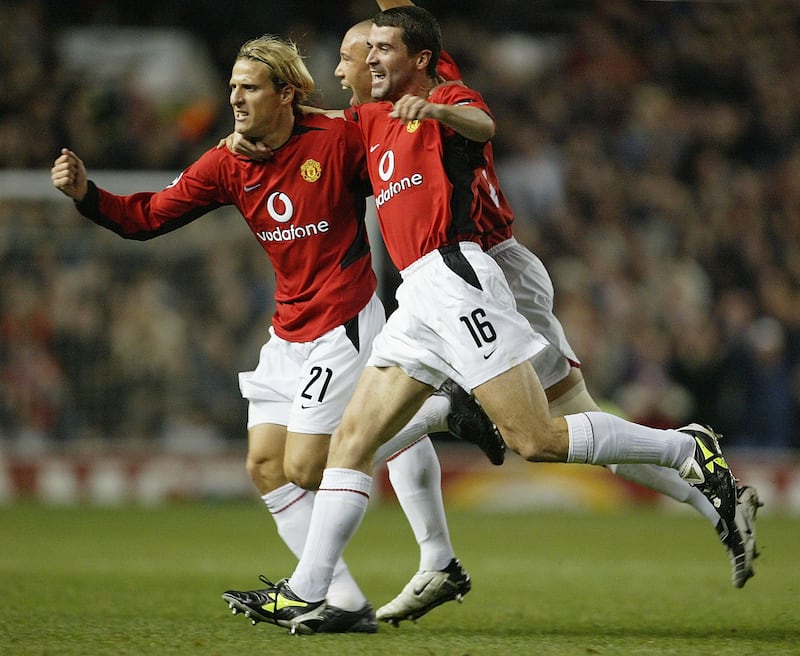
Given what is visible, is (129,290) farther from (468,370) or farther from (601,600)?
(468,370)

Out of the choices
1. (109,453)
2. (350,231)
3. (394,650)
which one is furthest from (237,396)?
(394,650)

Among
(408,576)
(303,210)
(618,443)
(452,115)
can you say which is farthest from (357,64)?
(408,576)

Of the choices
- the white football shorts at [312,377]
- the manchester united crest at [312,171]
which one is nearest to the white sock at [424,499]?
the white football shorts at [312,377]

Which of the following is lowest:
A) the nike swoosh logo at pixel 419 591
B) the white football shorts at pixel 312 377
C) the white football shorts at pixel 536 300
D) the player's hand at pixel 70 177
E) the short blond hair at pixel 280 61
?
the nike swoosh logo at pixel 419 591

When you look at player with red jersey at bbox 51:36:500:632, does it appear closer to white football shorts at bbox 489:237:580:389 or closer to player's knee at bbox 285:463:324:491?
player's knee at bbox 285:463:324:491

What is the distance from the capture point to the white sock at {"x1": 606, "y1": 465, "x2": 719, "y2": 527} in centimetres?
589

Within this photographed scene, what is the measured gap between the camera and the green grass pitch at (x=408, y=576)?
4898mm

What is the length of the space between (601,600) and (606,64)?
11.1 meters

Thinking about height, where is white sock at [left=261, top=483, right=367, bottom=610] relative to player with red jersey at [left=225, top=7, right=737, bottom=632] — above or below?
below

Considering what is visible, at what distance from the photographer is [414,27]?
5.28 m

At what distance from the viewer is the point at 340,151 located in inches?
225

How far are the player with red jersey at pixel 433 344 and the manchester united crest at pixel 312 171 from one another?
409mm

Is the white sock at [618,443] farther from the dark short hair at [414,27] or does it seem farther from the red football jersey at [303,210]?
the dark short hair at [414,27]

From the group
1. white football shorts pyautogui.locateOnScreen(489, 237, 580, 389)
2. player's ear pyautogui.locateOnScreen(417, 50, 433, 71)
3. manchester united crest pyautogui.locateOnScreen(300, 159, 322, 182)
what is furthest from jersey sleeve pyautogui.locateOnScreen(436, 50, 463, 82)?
white football shorts pyautogui.locateOnScreen(489, 237, 580, 389)
